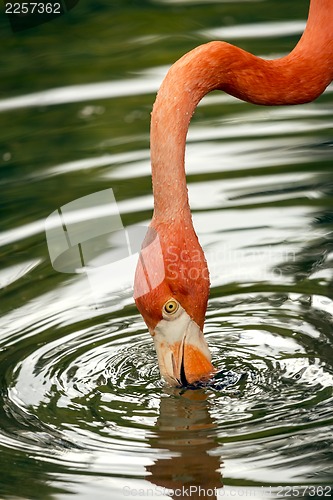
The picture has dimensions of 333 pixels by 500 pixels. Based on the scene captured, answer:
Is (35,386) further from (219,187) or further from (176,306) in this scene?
(219,187)

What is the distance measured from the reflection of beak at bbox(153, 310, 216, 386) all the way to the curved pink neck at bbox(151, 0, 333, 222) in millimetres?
507

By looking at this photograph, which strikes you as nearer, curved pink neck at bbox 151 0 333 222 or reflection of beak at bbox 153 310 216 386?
curved pink neck at bbox 151 0 333 222

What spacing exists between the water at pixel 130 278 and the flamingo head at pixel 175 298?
0.15 meters

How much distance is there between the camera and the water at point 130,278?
5293 millimetres

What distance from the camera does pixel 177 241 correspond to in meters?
5.81

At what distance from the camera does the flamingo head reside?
226 inches

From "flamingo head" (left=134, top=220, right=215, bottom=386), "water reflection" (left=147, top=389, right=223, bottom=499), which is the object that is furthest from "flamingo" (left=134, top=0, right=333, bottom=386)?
"water reflection" (left=147, top=389, right=223, bottom=499)

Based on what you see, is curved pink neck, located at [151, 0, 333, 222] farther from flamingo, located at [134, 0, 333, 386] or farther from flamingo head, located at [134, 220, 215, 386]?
flamingo head, located at [134, 220, 215, 386]

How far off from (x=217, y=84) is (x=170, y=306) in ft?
3.80

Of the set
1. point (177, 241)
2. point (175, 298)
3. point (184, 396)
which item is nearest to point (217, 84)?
point (177, 241)

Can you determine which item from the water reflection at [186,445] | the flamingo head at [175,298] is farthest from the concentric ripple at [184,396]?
the flamingo head at [175,298]

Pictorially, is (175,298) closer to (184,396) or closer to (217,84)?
(184,396)

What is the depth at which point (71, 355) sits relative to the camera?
6.43 meters

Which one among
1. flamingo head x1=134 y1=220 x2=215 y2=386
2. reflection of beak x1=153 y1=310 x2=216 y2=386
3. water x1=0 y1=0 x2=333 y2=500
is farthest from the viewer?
reflection of beak x1=153 y1=310 x2=216 y2=386
